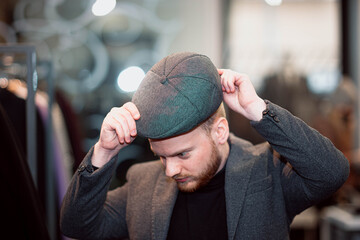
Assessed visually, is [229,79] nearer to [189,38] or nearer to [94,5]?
[189,38]

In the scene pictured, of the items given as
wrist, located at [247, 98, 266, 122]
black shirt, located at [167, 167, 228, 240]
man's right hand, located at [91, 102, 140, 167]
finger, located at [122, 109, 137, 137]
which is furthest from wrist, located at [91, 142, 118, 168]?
wrist, located at [247, 98, 266, 122]

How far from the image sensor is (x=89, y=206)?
1095 millimetres

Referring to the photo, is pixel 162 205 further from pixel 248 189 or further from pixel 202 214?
pixel 248 189

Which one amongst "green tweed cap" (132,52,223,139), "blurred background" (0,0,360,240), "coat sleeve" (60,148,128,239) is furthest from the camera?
"blurred background" (0,0,360,240)

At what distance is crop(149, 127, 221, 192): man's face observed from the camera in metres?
1.04

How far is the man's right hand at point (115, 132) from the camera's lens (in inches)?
38.8

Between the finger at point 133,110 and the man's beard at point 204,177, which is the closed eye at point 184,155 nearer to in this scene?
the man's beard at point 204,177

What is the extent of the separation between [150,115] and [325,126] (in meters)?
2.77

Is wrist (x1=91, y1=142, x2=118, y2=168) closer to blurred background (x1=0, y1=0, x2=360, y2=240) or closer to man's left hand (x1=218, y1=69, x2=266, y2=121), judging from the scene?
blurred background (x1=0, y1=0, x2=360, y2=240)

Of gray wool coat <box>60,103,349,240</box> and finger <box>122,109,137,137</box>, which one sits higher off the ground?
finger <box>122,109,137,137</box>

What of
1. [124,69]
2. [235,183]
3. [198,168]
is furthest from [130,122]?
[124,69]

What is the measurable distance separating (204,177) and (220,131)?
14 cm

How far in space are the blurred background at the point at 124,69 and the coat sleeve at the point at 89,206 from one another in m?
0.09

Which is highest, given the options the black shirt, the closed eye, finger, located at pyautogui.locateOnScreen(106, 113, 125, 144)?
finger, located at pyautogui.locateOnScreen(106, 113, 125, 144)
